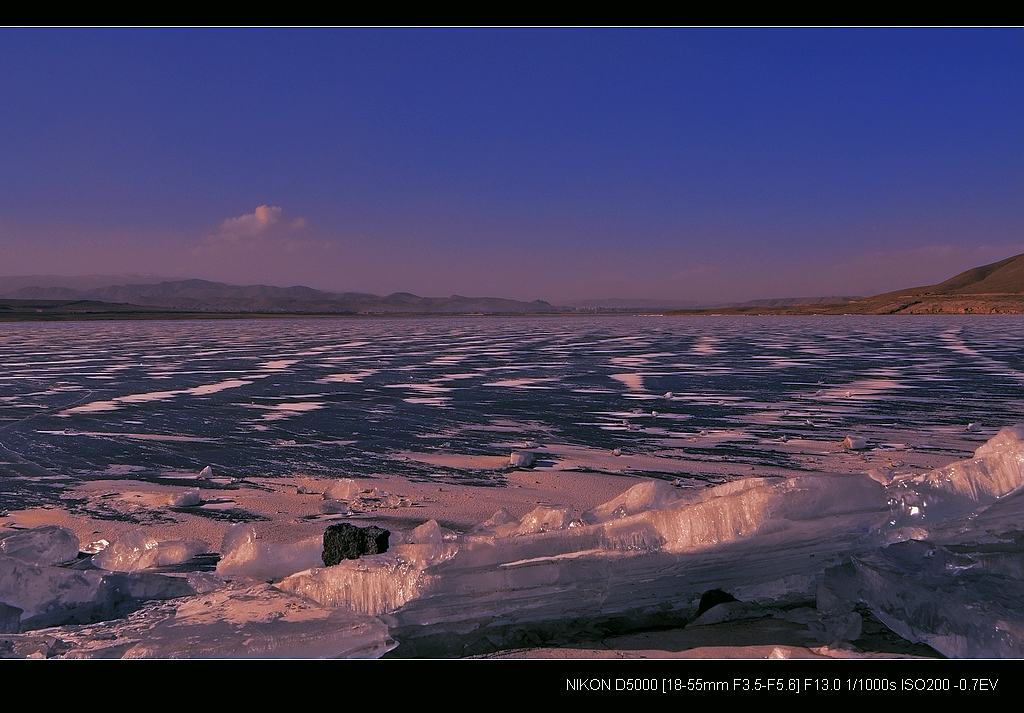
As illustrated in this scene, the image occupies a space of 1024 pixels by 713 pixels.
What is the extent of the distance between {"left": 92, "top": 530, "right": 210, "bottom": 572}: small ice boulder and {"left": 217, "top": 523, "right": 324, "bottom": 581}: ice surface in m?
0.24

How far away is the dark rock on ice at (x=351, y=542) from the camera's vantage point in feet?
8.77

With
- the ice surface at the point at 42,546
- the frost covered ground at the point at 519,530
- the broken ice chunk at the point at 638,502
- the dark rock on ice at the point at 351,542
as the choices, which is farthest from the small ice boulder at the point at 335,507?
the broken ice chunk at the point at 638,502

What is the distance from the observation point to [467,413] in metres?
7.11

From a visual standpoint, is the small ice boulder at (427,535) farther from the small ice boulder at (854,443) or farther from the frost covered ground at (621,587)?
the small ice boulder at (854,443)

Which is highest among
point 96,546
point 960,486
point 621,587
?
point 960,486

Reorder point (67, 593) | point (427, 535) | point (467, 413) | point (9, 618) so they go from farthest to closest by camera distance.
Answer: point (467, 413) → point (427, 535) → point (67, 593) → point (9, 618)

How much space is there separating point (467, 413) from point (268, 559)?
4329mm

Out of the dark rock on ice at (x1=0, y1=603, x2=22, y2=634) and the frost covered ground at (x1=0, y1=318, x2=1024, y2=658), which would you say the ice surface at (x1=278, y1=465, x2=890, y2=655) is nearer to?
the frost covered ground at (x1=0, y1=318, x2=1024, y2=658)

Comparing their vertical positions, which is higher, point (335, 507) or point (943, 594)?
point (943, 594)

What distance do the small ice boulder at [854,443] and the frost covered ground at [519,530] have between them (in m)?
0.05

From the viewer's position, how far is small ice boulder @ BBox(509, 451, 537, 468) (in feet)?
15.5

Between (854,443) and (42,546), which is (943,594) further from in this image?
(42,546)

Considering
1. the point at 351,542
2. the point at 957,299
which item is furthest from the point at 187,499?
the point at 957,299
